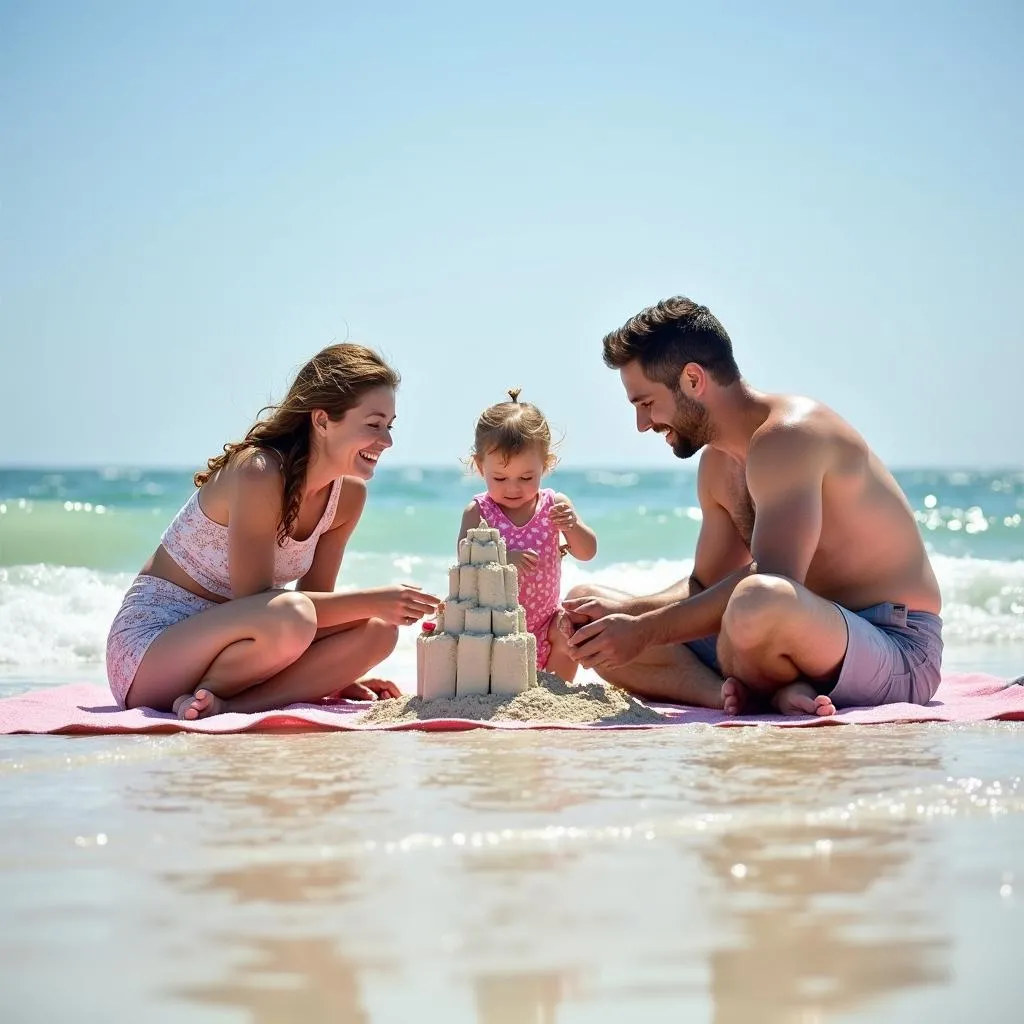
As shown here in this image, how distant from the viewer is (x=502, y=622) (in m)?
4.93

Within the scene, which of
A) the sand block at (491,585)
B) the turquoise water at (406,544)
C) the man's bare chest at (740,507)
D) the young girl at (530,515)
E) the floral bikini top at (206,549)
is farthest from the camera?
the turquoise water at (406,544)

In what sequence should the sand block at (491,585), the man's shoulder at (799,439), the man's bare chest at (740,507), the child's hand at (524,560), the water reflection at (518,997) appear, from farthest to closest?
the child's hand at (524,560) < the man's bare chest at (740,507) < the sand block at (491,585) < the man's shoulder at (799,439) < the water reflection at (518,997)

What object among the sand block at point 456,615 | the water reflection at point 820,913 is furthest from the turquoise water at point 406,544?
the water reflection at point 820,913

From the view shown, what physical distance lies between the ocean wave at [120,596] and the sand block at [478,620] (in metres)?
3.87

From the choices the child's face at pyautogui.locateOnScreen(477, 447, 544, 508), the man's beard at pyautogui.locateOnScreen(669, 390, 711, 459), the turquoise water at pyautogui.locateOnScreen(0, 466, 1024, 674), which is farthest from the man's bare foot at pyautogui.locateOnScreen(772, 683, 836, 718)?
the turquoise water at pyautogui.locateOnScreen(0, 466, 1024, 674)

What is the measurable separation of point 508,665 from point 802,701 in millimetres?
1054

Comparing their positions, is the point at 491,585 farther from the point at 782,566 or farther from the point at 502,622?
the point at 782,566

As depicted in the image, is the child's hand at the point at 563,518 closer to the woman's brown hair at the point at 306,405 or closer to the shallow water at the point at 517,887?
the woman's brown hair at the point at 306,405

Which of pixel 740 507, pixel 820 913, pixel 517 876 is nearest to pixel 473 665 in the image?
pixel 740 507

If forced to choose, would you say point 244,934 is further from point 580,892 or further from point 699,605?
point 699,605

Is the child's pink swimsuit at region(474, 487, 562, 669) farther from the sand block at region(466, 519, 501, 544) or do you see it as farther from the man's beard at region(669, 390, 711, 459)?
the man's beard at region(669, 390, 711, 459)

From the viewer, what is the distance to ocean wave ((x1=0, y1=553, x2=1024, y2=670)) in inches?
332

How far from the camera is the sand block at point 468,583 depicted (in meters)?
4.97

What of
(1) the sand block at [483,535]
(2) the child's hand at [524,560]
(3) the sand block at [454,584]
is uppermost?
(1) the sand block at [483,535]
